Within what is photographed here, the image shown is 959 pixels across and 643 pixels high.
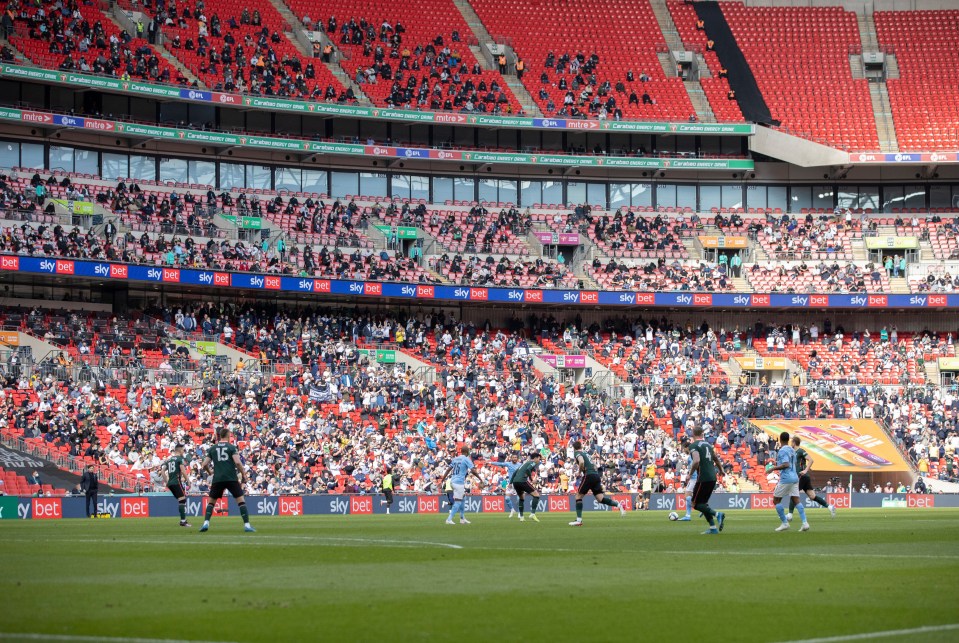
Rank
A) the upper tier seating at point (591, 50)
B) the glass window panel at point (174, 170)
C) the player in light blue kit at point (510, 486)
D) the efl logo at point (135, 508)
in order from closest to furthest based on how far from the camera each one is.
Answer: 1. the efl logo at point (135, 508)
2. the player in light blue kit at point (510, 486)
3. the glass window panel at point (174, 170)
4. the upper tier seating at point (591, 50)

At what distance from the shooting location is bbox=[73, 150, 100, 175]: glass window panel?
65.3 metres

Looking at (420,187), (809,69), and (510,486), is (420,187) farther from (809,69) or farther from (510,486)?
(510,486)

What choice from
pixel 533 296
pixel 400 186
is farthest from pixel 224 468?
pixel 400 186

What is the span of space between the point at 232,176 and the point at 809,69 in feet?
119

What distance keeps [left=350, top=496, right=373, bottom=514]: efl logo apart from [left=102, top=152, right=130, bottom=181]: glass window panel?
94.3ft

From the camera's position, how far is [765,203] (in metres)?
76.2

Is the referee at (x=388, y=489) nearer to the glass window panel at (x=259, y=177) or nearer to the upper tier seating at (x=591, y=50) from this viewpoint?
the glass window panel at (x=259, y=177)

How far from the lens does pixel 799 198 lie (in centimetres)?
7619

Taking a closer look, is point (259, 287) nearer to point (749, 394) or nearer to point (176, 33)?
point (176, 33)

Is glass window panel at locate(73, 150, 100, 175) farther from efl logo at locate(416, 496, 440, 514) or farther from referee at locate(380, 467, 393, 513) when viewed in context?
referee at locate(380, 467, 393, 513)

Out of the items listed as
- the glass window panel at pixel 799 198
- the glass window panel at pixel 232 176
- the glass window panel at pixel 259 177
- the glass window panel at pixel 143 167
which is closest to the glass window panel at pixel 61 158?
the glass window panel at pixel 143 167

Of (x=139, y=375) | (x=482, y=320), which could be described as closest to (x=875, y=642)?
(x=139, y=375)

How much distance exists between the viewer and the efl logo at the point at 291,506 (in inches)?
1694

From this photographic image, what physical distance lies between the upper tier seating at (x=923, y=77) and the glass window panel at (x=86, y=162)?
44508 millimetres
